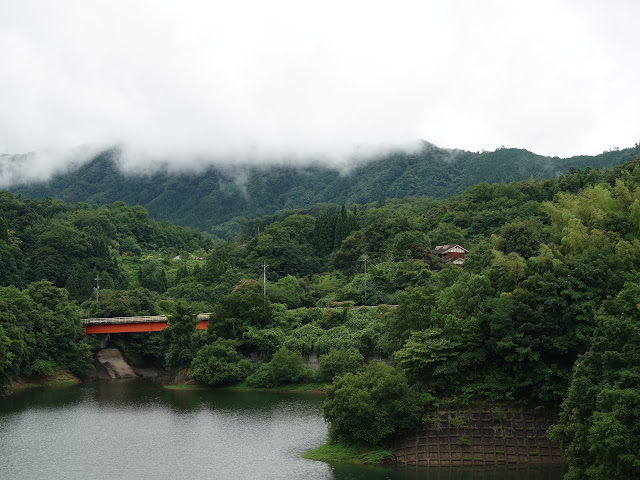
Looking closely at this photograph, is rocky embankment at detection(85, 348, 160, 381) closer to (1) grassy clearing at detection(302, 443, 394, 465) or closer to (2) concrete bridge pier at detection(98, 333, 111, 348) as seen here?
(2) concrete bridge pier at detection(98, 333, 111, 348)

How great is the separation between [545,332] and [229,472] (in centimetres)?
1583

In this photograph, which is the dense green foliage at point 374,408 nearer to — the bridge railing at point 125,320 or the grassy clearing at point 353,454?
the grassy clearing at point 353,454

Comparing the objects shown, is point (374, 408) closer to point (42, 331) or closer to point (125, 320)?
point (42, 331)

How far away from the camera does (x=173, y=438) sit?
146 ft

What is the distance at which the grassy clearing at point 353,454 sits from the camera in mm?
38375

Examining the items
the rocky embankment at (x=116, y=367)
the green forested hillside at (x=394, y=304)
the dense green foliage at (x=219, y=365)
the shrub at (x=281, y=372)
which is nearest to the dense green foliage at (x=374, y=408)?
the green forested hillside at (x=394, y=304)

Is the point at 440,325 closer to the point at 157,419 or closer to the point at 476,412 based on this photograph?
the point at 476,412

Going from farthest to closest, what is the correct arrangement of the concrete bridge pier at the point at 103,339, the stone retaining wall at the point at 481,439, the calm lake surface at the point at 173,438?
1. the concrete bridge pier at the point at 103,339
2. the stone retaining wall at the point at 481,439
3. the calm lake surface at the point at 173,438

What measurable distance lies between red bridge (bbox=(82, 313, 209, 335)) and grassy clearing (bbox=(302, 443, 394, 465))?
34.0 metres

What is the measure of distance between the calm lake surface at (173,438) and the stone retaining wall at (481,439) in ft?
2.17

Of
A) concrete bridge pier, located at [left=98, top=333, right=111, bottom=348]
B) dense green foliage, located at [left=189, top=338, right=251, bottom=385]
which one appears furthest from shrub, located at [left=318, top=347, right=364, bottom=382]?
concrete bridge pier, located at [left=98, top=333, right=111, bottom=348]

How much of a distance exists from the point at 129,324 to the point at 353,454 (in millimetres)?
37826

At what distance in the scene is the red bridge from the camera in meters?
72.2

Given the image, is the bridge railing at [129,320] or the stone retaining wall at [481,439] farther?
the bridge railing at [129,320]
